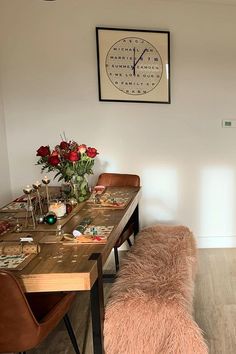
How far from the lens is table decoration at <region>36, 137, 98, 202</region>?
208 centimetres

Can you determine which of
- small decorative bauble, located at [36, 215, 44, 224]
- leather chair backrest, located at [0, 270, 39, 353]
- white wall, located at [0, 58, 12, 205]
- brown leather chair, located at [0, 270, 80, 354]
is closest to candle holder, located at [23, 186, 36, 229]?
small decorative bauble, located at [36, 215, 44, 224]

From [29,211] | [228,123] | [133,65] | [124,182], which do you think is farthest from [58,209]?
[228,123]

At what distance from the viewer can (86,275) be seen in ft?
4.05

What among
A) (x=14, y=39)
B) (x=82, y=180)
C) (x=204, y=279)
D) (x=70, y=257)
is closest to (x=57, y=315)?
(x=70, y=257)

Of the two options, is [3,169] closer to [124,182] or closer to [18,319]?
[124,182]

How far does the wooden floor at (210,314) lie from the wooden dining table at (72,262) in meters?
0.52

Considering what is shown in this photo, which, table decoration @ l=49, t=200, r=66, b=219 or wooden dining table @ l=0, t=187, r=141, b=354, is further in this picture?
table decoration @ l=49, t=200, r=66, b=219

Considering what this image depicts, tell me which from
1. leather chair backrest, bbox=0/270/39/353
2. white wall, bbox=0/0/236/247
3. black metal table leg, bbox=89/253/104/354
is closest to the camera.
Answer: leather chair backrest, bbox=0/270/39/353

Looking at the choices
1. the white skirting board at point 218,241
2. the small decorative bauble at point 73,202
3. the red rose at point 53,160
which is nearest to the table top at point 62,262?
the small decorative bauble at point 73,202

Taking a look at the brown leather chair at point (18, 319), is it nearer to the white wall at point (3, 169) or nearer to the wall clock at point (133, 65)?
the white wall at point (3, 169)

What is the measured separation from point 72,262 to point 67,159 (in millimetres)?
924

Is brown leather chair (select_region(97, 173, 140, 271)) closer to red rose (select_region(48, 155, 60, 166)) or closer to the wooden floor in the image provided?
the wooden floor

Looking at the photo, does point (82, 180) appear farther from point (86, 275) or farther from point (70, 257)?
point (86, 275)

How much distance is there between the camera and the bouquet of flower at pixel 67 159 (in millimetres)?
2074
